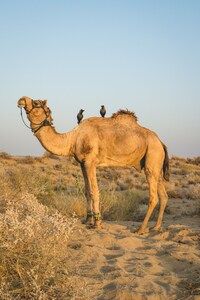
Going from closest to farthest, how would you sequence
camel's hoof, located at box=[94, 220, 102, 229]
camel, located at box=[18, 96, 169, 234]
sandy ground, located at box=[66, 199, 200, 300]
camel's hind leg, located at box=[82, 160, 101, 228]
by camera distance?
1. sandy ground, located at box=[66, 199, 200, 300]
2. camel's hoof, located at box=[94, 220, 102, 229]
3. camel's hind leg, located at box=[82, 160, 101, 228]
4. camel, located at box=[18, 96, 169, 234]

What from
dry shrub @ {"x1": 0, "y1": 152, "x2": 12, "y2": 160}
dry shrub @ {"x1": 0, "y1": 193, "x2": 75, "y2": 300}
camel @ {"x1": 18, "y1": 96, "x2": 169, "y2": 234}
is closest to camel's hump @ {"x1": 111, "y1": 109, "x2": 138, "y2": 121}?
camel @ {"x1": 18, "y1": 96, "x2": 169, "y2": 234}

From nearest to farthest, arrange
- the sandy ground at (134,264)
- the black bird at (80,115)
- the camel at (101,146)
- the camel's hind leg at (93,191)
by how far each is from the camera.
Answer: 1. the sandy ground at (134,264)
2. the camel's hind leg at (93,191)
3. the camel at (101,146)
4. the black bird at (80,115)

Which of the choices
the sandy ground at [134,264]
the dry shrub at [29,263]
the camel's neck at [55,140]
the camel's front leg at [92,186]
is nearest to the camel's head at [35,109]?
the camel's neck at [55,140]

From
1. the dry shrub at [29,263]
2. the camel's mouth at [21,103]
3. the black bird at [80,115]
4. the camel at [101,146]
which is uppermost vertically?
the camel's mouth at [21,103]

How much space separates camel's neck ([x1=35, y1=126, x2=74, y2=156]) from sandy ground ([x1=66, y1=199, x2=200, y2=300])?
174 cm

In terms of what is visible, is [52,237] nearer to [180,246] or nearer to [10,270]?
[10,270]

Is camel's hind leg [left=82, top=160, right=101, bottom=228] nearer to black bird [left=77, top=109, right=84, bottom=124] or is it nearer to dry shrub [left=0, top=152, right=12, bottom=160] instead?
black bird [left=77, top=109, right=84, bottom=124]

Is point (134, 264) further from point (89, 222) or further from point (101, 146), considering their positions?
point (101, 146)

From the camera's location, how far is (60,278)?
4.60 meters

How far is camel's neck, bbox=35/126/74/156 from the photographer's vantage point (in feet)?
28.2

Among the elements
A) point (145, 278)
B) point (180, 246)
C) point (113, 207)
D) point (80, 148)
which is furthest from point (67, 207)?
point (145, 278)

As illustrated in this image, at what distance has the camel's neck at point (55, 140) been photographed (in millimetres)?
8609

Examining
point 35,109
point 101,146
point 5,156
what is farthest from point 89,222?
point 5,156

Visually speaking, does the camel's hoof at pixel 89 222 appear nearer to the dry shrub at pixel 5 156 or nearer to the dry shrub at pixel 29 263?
the dry shrub at pixel 29 263
